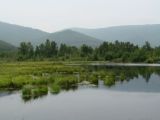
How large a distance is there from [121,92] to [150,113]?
13192 millimetres

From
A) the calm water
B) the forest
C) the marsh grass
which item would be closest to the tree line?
the forest

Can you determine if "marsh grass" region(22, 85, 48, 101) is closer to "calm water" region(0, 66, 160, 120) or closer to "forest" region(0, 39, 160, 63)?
"calm water" region(0, 66, 160, 120)

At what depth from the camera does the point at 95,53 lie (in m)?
148

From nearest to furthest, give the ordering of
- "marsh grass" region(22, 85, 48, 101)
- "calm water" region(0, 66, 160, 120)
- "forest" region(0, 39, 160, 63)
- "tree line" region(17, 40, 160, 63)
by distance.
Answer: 1. "calm water" region(0, 66, 160, 120)
2. "marsh grass" region(22, 85, 48, 101)
3. "forest" region(0, 39, 160, 63)
4. "tree line" region(17, 40, 160, 63)

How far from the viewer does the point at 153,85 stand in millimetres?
49750

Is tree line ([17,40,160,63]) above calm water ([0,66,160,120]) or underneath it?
above

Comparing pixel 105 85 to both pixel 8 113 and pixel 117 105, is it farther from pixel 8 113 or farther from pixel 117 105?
pixel 8 113

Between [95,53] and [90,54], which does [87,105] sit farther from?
[90,54]

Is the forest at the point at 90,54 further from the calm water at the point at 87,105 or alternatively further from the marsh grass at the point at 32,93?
the marsh grass at the point at 32,93

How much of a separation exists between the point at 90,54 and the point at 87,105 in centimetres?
11888

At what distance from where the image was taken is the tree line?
452 feet

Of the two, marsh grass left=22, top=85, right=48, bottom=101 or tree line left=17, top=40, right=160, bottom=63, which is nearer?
marsh grass left=22, top=85, right=48, bottom=101

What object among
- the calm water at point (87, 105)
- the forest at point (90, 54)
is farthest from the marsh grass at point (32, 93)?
the forest at point (90, 54)

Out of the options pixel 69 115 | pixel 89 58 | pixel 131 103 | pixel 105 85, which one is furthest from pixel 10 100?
pixel 89 58
